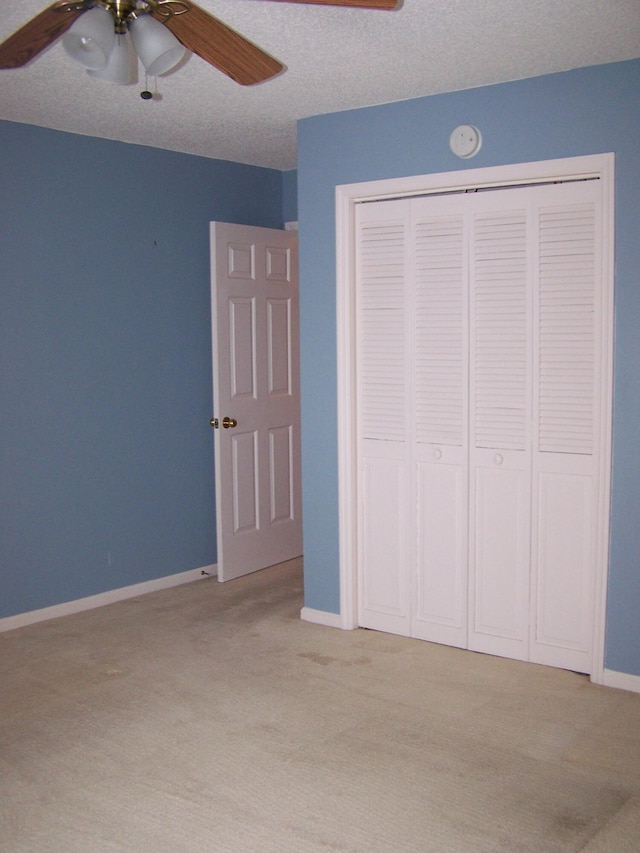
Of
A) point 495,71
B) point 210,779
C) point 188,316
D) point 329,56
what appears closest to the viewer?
point 210,779

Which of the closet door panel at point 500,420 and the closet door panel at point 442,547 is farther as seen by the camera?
the closet door panel at point 442,547

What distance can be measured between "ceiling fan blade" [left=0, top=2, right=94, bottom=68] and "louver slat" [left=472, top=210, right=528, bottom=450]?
1.95 m

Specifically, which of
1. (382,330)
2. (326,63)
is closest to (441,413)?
(382,330)

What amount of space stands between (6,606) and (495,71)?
3171 mm

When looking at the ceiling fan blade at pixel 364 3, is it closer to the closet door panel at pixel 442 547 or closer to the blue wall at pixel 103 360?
the closet door panel at pixel 442 547

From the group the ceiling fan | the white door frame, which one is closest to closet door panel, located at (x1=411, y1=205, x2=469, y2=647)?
the white door frame

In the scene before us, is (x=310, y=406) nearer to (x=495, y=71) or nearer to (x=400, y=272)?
(x=400, y=272)

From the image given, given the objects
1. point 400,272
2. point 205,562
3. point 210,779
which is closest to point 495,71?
point 400,272

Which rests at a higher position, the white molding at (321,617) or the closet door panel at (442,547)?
the closet door panel at (442,547)

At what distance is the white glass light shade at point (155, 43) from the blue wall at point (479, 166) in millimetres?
1645

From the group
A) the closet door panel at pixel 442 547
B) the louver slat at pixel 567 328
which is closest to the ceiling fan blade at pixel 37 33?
the louver slat at pixel 567 328

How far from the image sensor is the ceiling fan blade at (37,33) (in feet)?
7.07

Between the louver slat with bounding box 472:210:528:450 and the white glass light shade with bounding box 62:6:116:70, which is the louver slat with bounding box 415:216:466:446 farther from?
the white glass light shade with bounding box 62:6:116:70

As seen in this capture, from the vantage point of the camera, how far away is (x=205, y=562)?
16.9 ft
